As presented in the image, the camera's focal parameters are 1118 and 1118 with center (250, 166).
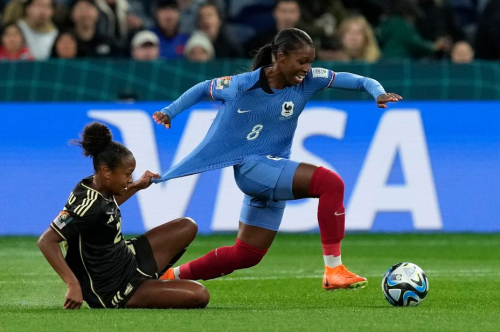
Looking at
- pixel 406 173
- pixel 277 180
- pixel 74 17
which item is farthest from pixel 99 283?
pixel 74 17

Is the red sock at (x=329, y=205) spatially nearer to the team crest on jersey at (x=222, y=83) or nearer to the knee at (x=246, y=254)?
the knee at (x=246, y=254)

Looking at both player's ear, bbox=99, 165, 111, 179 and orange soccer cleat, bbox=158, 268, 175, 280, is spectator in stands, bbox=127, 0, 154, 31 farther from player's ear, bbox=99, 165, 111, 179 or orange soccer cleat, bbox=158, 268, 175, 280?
player's ear, bbox=99, 165, 111, 179

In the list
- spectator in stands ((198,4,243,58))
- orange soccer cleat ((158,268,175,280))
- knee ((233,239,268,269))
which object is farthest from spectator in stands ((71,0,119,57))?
knee ((233,239,268,269))

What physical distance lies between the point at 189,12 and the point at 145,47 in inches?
57.6

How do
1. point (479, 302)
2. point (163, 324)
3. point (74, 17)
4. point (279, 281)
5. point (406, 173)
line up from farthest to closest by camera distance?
1. point (74, 17)
2. point (406, 173)
3. point (279, 281)
4. point (479, 302)
5. point (163, 324)

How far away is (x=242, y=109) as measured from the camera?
7.54 metres

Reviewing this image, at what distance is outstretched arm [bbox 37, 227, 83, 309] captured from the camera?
258 inches

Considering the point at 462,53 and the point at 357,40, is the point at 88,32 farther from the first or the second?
the point at 462,53

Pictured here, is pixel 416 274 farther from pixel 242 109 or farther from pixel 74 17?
pixel 74 17

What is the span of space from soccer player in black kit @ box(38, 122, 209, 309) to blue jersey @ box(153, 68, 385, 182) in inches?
25.2

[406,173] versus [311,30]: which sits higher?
[311,30]

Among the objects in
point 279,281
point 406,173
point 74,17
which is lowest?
point 279,281

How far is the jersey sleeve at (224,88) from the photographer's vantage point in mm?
7578

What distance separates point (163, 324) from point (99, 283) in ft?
2.84
